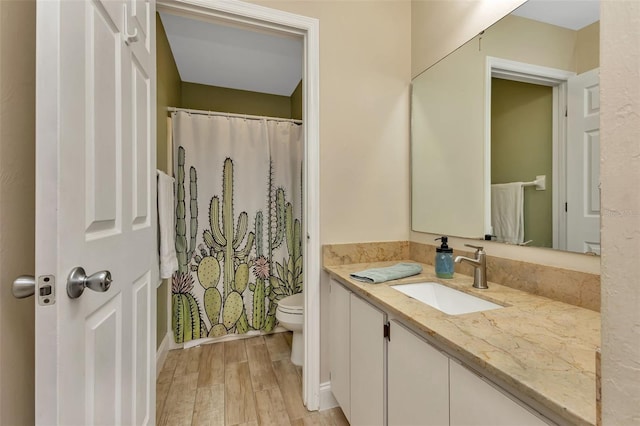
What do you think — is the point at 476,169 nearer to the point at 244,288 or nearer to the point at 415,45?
the point at 415,45

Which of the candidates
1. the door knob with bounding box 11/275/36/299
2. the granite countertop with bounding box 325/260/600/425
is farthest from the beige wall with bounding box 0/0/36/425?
the granite countertop with bounding box 325/260/600/425

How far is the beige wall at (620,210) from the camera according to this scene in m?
0.34

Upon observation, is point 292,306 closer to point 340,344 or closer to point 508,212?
point 340,344

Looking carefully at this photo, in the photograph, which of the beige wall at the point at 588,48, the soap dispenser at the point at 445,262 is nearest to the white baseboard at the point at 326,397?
the soap dispenser at the point at 445,262

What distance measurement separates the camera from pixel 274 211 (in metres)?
2.62

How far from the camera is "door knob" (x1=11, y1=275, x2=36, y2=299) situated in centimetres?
59

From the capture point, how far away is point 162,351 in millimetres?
2064

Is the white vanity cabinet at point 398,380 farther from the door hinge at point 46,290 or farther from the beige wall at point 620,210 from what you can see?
the door hinge at point 46,290

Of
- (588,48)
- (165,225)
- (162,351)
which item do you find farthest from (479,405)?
(162,351)

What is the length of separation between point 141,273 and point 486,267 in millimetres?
1401

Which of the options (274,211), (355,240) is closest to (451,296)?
(355,240)

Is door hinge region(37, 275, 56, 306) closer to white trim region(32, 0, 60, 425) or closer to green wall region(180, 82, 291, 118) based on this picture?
white trim region(32, 0, 60, 425)

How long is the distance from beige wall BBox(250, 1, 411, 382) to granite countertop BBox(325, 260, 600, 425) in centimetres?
64

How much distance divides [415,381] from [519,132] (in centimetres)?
106
